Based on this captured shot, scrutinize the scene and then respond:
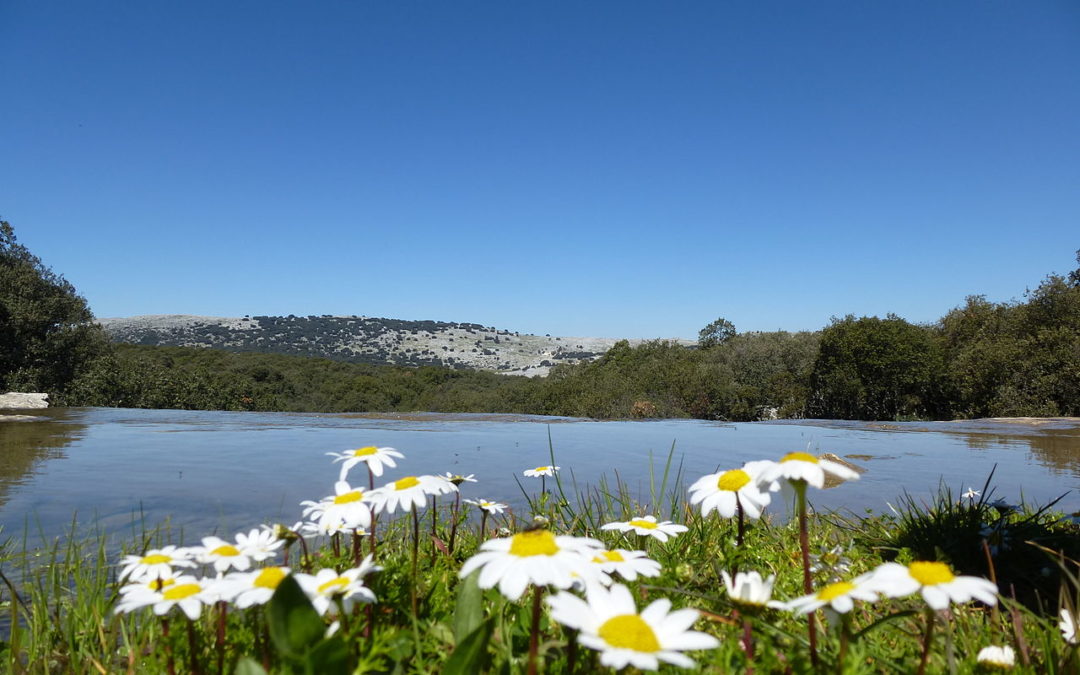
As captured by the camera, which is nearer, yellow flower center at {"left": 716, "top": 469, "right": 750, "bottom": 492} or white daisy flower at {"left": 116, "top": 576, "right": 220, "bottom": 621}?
white daisy flower at {"left": 116, "top": 576, "right": 220, "bottom": 621}

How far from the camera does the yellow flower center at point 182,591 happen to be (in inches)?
45.4

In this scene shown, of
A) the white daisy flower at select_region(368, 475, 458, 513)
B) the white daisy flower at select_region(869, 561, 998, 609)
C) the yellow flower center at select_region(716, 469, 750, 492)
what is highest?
the yellow flower center at select_region(716, 469, 750, 492)

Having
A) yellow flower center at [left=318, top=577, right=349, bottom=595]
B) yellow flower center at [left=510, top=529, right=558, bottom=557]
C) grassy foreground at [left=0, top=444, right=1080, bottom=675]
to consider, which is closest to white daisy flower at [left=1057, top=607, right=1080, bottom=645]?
grassy foreground at [left=0, top=444, right=1080, bottom=675]

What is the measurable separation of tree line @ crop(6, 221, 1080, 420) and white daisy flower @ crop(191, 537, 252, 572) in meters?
28.9

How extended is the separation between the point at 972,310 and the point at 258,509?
36.3 m

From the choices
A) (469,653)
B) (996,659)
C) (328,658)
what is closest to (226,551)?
(328,658)

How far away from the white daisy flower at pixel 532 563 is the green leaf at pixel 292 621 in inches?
10.3

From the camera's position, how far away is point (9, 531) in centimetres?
358

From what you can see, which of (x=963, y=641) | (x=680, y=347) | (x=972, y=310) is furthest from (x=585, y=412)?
(x=963, y=641)

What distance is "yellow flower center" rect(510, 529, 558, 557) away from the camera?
41.0 inches

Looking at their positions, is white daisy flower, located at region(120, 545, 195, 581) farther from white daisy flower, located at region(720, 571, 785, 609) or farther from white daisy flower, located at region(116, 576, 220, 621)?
white daisy flower, located at region(720, 571, 785, 609)

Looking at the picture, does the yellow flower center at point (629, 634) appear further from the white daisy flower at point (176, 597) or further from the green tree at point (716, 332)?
the green tree at point (716, 332)

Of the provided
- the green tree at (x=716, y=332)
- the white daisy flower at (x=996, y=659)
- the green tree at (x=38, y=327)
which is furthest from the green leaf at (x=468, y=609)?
the green tree at (x=716, y=332)

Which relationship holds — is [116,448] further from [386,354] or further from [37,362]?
[386,354]
